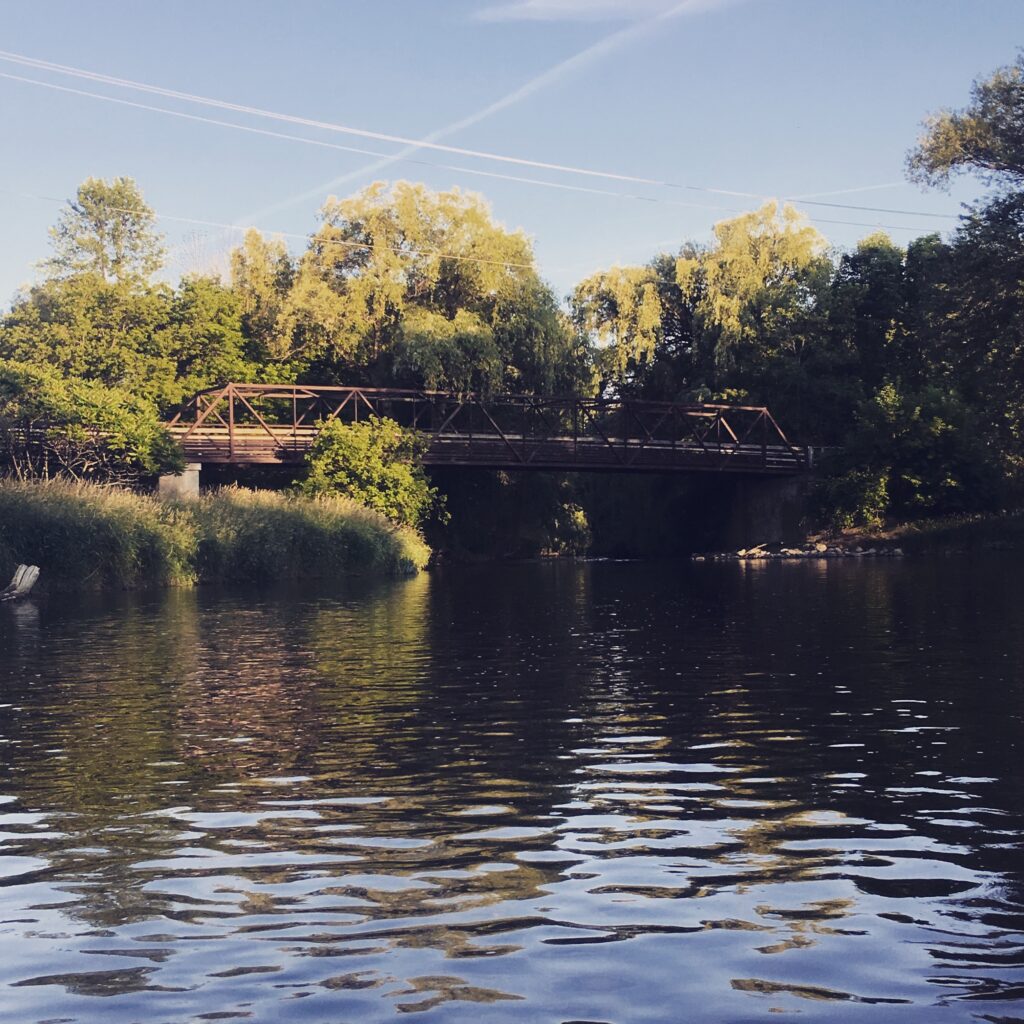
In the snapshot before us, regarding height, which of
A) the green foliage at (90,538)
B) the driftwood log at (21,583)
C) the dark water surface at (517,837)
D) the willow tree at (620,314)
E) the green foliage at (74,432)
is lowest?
the dark water surface at (517,837)

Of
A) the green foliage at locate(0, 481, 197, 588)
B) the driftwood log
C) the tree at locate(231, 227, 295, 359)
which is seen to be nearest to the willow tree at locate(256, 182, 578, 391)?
the tree at locate(231, 227, 295, 359)

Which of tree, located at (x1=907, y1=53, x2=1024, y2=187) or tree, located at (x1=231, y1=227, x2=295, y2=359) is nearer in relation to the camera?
tree, located at (x1=907, y1=53, x2=1024, y2=187)

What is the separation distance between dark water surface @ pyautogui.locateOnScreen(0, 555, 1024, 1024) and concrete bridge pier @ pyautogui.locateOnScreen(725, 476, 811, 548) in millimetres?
46351

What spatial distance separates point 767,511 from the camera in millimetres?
62469

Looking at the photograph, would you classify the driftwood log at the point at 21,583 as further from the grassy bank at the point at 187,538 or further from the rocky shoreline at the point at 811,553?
the rocky shoreline at the point at 811,553

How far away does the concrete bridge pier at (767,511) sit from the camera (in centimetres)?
6028

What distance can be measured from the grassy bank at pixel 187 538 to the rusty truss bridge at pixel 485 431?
31.3 ft

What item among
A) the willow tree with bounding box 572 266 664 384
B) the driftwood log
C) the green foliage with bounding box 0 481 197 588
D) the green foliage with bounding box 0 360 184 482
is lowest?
the driftwood log

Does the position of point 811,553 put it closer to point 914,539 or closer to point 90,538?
point 914,539

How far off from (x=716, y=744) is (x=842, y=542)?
161 ft

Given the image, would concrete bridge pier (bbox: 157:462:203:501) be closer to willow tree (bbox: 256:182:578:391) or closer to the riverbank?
willow tree (bbox: 256:182:578:391)

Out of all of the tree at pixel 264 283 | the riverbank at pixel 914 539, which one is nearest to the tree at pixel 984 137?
the riverbank at pixel 914 539

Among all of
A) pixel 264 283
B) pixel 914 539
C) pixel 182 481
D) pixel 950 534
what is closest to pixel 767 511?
pixel 914 539

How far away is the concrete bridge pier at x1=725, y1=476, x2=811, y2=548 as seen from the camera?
60.3 m
